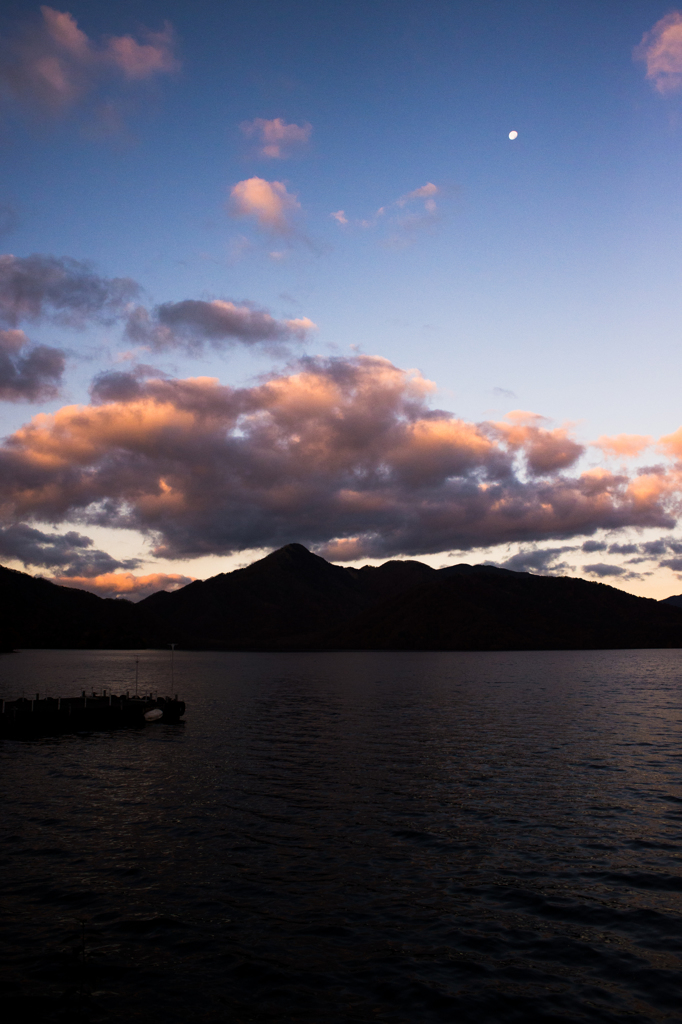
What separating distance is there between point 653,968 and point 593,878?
623 cm

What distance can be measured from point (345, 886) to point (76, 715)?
53867mm

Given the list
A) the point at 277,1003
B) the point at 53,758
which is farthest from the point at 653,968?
the point at 53,758

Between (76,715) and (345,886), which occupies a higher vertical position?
(345,886)

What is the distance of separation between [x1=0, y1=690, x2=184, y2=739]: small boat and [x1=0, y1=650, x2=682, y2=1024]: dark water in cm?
1742

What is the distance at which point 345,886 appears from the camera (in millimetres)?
21266

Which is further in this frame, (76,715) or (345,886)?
(76,715)

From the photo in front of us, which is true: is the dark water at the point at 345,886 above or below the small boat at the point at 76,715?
above

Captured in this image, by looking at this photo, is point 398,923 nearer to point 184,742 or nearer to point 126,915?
point 126,915

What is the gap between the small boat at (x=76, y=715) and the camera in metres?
62.6

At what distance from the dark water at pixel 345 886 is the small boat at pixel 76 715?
686 inches

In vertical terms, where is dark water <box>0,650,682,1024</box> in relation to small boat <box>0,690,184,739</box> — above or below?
above

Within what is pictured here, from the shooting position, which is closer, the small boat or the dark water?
the dark water

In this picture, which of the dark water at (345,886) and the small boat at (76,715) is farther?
the small boat at (76,715)

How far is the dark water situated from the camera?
14953 mm
